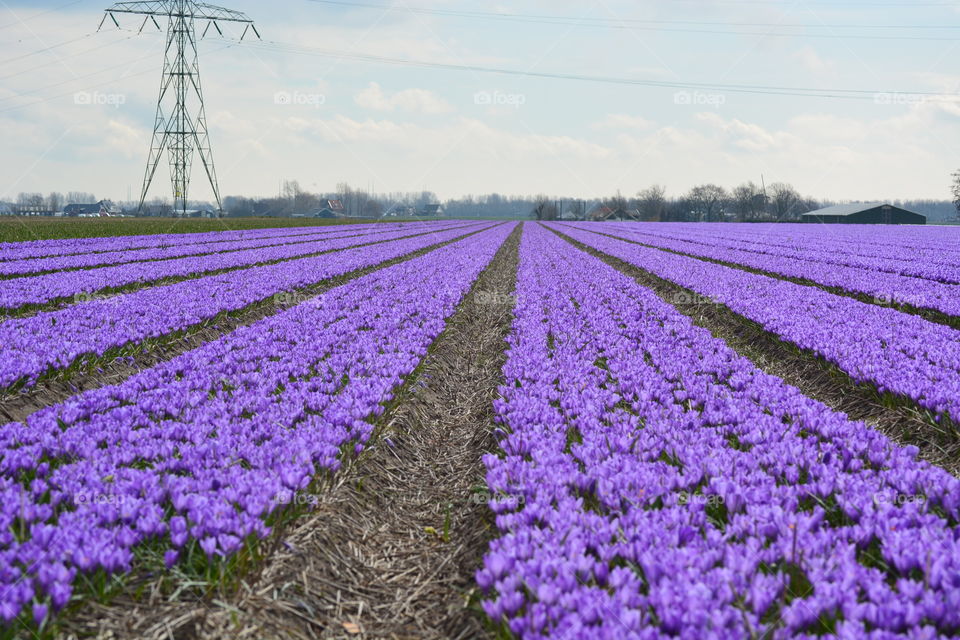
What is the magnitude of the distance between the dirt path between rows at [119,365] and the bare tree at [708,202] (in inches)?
6052

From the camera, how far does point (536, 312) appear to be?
12.4 m

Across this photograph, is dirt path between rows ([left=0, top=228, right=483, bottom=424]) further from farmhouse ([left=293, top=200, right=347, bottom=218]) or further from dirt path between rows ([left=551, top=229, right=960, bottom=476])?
farmhouse ([left=293, top=200, right=347, bottom=218])

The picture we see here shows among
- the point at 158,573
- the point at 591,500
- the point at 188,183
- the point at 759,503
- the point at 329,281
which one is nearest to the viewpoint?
the point at 158,573

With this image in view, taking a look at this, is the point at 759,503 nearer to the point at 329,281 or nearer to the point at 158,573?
the point at 158,573

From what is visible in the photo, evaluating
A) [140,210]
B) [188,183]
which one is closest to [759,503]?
[188,183]

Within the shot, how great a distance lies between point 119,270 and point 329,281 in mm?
5768

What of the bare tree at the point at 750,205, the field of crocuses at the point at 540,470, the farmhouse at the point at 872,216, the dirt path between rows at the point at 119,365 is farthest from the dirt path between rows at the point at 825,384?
the bare tree at the point at 750,205

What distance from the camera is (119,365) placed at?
8094 mm

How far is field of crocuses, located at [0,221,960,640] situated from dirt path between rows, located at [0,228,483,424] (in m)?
0.04

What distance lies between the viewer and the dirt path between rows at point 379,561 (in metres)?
3.08

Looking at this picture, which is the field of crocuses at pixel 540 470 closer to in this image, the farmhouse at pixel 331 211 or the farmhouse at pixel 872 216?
the farmhouse at pixel 872 216

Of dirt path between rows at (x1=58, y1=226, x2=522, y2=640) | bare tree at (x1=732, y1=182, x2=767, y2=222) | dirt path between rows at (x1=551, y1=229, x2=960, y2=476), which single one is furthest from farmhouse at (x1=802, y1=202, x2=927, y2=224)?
dirt path between rows at (x1=58, y1=226, x2=522, y2=640)

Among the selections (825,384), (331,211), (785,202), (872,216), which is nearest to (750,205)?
(785,202)

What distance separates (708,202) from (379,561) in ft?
565
